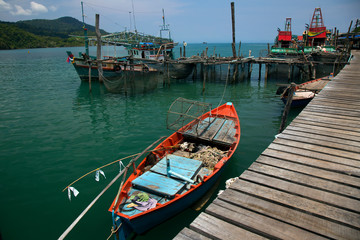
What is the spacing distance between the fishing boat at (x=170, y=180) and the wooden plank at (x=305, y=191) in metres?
2.79

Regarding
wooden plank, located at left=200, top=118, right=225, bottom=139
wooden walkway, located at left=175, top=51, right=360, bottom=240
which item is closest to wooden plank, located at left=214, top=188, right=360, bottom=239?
wooden walkway, located at left=175, top=51, right=360, bottom=240

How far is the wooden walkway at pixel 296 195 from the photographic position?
8.80 feet

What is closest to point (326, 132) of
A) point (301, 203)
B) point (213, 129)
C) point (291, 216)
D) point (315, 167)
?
point (315, 167)

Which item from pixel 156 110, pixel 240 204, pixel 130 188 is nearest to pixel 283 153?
pixel 240 204

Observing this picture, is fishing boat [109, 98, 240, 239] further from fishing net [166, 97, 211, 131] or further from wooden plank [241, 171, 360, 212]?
wooden plank [241, 171, 360, 212]

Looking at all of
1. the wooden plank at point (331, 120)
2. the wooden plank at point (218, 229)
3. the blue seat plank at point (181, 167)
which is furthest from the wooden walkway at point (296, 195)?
the blue seat plank at point (181, 167)

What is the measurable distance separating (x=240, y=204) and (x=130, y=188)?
4.17 metres

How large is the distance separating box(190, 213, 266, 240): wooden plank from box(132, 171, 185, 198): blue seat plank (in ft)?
10.4

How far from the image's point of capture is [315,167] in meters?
4.05

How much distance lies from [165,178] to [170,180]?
0.63 feet

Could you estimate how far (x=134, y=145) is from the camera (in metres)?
11.3

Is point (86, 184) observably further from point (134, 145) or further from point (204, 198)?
point (204, 198)

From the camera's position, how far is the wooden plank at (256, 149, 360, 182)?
372 cm

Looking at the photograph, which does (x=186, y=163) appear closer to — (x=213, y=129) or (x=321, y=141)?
(x=213, y=129)
